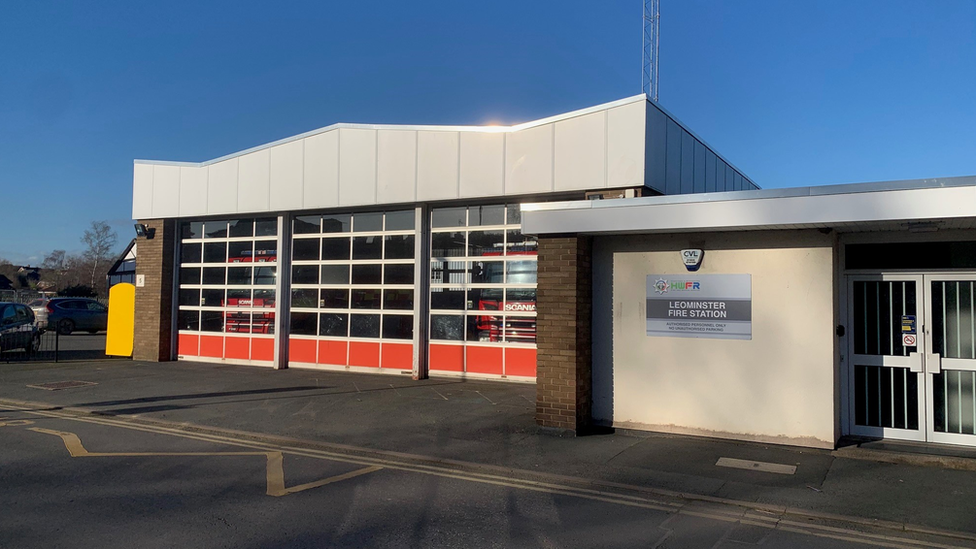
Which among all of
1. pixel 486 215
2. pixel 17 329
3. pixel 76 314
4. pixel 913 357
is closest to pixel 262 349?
pixel 486 215

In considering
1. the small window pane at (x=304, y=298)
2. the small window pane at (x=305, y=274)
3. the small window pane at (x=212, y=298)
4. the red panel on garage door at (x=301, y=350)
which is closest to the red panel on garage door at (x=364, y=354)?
the red panel on garage door at (x=301, y=350)

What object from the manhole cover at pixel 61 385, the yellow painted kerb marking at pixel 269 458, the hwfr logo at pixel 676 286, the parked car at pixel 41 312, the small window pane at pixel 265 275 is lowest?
the yellow painted kerb marking at pixel 269 458

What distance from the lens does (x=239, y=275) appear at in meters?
17.0

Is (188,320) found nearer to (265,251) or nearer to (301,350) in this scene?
(265,251)

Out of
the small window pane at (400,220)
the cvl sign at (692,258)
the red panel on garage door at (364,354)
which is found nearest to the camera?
the cvl sign at (692,258)

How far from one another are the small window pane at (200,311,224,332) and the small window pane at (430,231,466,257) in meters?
6.74

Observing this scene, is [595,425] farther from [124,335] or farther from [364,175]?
[124,335]

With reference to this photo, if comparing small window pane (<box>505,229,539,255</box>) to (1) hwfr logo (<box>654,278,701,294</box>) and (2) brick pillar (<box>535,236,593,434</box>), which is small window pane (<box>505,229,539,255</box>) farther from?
(1) hwfr logo (<box>654,278,701,294</box>)

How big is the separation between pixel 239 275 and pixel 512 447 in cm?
1112

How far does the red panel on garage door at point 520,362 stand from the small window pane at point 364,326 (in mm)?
3305

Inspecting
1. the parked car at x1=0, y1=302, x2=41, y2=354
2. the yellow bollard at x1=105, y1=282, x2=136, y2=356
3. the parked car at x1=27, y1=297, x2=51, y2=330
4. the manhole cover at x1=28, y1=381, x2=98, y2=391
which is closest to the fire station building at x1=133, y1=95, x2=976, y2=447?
the yellow bollard at x1=105, y1=282, x2=136, y2=356

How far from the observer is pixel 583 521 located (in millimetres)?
5723

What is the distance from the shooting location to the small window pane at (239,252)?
16812 millimetres

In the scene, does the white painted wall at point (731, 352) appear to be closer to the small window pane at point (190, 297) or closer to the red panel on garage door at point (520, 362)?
the red panel on garage door at point (520, 362)
